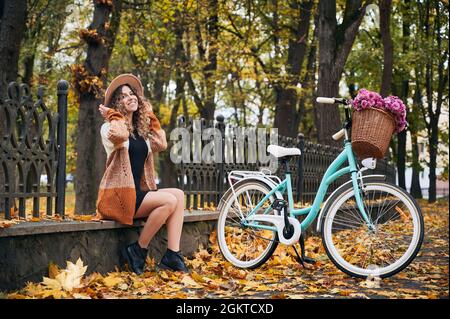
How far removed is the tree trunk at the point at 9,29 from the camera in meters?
10.7

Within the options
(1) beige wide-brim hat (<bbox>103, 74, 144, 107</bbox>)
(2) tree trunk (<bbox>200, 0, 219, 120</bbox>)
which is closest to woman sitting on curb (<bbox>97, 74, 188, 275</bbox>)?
(1) beige wide-brim hat (<bbox>103, 74, 144, 107</bbox>)

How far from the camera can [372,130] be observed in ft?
19.6

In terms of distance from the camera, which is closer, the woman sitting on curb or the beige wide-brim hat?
the woman sitting on curb

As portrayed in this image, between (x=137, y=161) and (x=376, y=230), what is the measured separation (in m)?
2.31

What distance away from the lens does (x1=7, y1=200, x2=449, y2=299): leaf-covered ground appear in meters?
5.57

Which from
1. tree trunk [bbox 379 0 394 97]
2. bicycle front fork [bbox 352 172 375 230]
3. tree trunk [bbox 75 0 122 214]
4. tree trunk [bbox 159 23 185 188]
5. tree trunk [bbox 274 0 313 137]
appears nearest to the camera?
bicycle front fork [bbox 352 172 375 230]

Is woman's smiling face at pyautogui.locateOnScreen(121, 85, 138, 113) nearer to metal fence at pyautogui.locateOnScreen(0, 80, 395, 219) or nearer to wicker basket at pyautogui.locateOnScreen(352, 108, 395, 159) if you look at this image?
metal fence at pyautogui.locateOnScreen(0, 80, 395, 219)

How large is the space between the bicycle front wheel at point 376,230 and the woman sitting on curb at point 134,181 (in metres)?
1.50

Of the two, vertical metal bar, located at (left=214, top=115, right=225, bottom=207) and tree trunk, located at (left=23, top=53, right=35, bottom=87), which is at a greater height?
tree trunk, located at (left=23, top=53, right=35, bottom=87)

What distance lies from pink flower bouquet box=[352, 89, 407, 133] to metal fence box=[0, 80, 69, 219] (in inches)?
107

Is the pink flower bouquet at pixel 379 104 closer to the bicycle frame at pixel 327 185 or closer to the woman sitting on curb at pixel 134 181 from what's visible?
the bicycle frame at pixel 327 185

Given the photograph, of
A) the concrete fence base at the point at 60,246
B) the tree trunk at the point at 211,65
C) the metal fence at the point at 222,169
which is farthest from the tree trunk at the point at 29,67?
the concrete fence base at the point at 60,246
